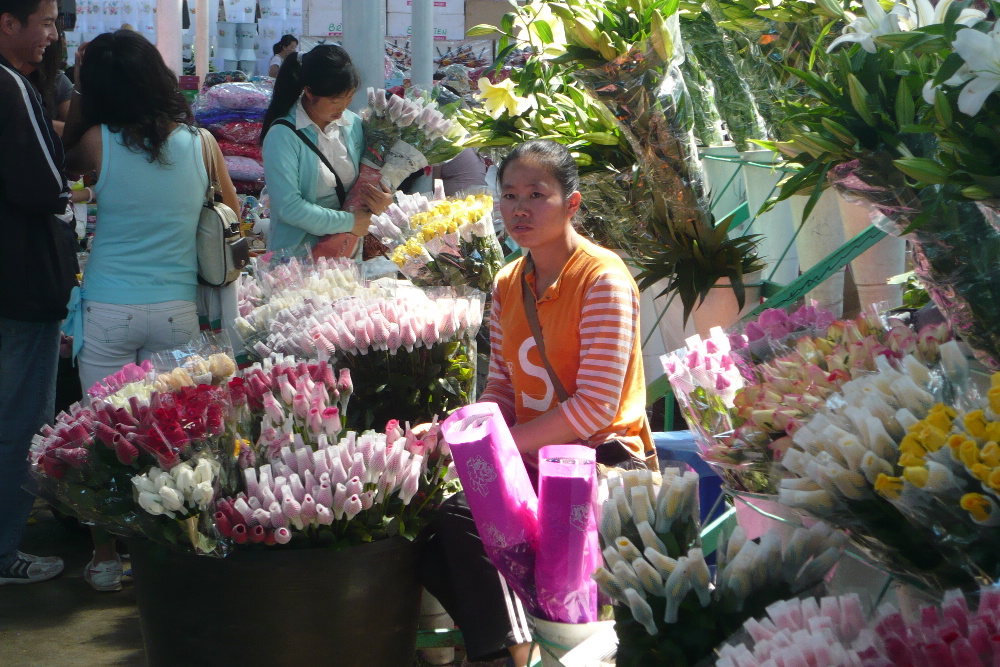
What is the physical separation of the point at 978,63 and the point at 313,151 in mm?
2961

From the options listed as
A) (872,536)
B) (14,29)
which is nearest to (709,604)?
(872,536)

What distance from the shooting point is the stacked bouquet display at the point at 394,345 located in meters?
2.56

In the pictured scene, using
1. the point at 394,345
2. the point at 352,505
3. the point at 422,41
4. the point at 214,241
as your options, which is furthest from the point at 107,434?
the point at 422,41

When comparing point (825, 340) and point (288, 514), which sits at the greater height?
point (825, 340)

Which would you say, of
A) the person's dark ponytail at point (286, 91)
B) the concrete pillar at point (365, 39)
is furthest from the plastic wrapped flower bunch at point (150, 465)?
the concrete pillar at point (365, 39)

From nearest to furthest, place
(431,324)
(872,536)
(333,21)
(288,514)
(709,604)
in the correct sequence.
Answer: (872,536), (709,604), (288,514), (431,324), (333,21)

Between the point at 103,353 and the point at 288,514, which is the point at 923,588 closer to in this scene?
the point at 288,514

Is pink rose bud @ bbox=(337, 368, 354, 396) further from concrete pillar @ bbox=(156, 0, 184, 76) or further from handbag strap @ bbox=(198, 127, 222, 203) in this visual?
concrete pillar @ bbox=(156, 0, 184, 76)

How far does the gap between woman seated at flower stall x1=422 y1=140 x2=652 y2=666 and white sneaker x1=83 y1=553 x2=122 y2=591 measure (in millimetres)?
1758

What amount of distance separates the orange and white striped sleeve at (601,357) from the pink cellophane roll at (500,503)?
0.51 meters

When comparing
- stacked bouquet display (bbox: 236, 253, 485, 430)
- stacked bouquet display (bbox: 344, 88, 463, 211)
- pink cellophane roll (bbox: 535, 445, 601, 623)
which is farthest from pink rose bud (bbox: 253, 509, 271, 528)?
stacked bouquet display (bbox: 344, 88, 463, 211)

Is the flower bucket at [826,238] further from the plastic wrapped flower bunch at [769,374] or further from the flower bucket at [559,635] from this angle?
the flower bucket at [559,635]

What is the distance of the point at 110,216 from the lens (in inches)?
128

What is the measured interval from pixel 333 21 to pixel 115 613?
5.82m
